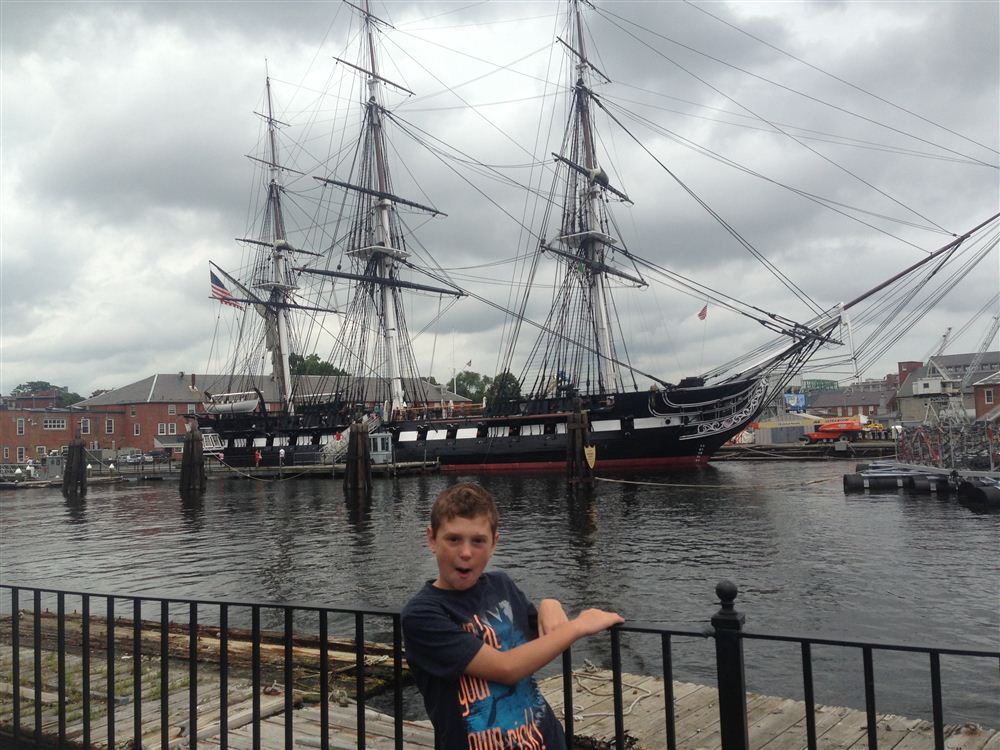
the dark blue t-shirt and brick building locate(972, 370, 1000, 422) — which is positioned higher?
brick building locate(972, 370, 1000, 422)

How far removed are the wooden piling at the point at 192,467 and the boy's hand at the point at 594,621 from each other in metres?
44.4

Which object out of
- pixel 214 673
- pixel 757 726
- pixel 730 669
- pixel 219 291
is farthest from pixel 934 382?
pixel 730 669

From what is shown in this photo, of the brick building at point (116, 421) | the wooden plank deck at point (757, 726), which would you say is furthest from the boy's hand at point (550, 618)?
the brick building at point (116, 421)

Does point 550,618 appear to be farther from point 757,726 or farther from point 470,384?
point 470,384

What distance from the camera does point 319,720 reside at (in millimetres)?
5340

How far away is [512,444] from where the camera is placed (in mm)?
46812

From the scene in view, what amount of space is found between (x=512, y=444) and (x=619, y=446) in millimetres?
7063

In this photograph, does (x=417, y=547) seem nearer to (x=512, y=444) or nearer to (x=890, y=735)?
(x=890, y=735)

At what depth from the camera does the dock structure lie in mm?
4906

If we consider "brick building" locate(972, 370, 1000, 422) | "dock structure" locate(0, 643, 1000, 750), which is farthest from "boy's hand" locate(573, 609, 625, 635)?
"brick building" locate(972, 370, 1000, 422)

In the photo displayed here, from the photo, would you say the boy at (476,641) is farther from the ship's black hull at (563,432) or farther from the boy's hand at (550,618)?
the ship's black hull at (563,432)

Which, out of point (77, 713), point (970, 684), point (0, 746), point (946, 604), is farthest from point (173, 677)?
point (946, 604)

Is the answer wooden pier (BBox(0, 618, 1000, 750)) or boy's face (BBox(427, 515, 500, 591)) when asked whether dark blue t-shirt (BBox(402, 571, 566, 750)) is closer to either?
boy's face (BBox(427, 515, 500, 591))

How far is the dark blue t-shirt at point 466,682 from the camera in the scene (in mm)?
2422
